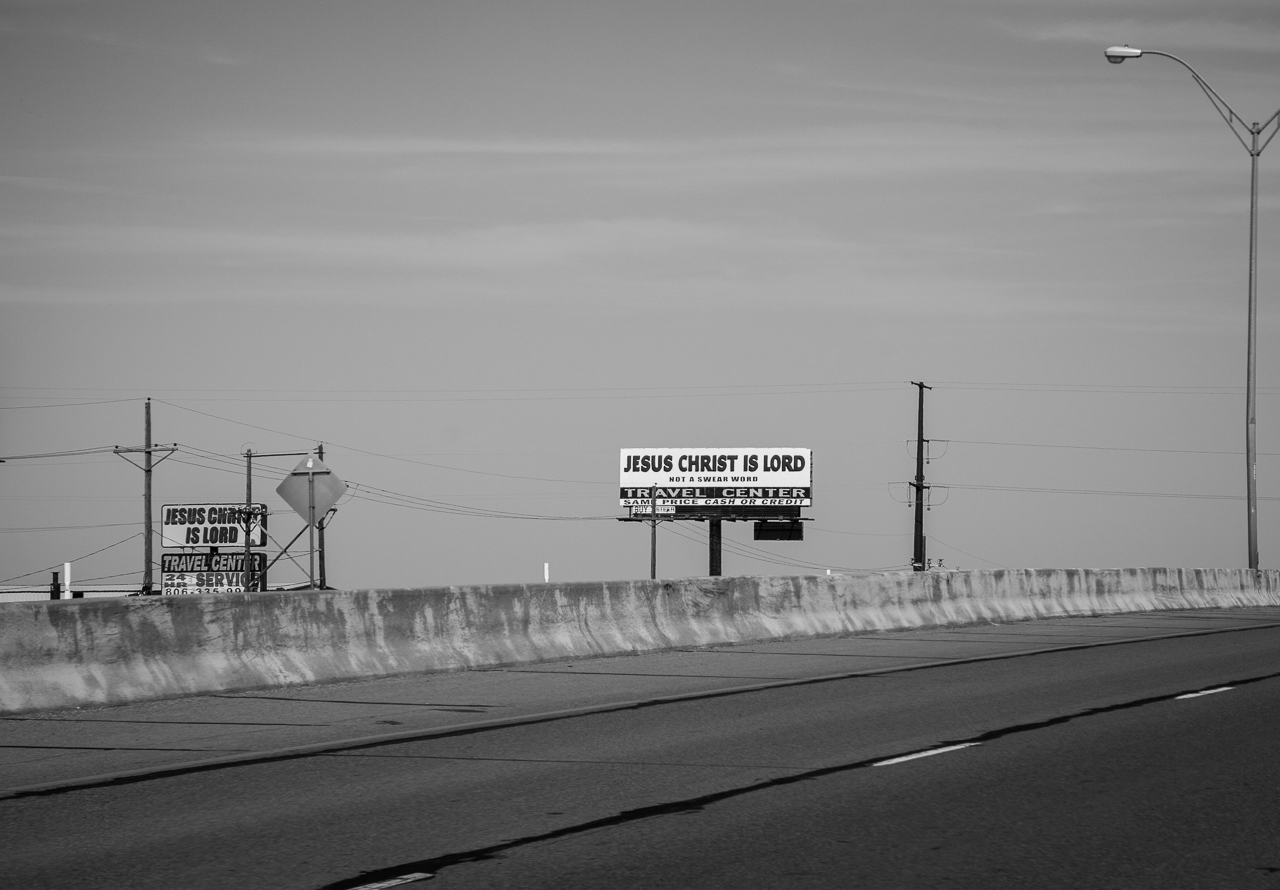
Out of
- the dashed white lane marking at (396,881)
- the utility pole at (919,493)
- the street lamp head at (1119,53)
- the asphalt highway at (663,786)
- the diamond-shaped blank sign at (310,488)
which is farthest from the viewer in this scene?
the utility pole at (919,493)

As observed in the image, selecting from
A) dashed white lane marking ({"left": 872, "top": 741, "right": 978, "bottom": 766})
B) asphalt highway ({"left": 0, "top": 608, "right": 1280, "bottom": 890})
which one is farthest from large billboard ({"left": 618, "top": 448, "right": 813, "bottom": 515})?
dashed white lane marking ({"left": 872, "top": 741, "right": 978, "bottom": 766})

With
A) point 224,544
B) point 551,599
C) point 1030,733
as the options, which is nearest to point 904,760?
point 1030,733

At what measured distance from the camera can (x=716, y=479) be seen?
90.9 meters

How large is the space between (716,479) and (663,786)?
8239 centimetres

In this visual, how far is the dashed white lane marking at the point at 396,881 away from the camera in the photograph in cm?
621

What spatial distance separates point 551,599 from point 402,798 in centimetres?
868

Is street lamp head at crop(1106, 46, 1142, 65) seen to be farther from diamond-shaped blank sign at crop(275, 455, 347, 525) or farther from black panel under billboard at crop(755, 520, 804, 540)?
black panel under billboard at crop(755, 520, 804, 540)

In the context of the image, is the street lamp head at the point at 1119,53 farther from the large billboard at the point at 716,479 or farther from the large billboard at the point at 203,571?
the large billboard at the point at 203,571

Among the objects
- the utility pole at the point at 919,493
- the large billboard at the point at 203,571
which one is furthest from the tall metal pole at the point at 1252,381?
the large billboard at the point at 203,571

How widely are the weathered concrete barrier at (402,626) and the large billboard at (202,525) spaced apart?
243ft

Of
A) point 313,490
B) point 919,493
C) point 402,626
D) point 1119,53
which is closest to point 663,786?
point 402,626

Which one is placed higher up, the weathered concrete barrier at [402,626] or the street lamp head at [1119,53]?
the street lamp head at [1119,53]

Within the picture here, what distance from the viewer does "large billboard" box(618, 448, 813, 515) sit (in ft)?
297

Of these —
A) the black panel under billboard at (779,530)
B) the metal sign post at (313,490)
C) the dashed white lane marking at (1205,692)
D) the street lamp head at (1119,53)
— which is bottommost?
the black panel under billboard at (779,530)
